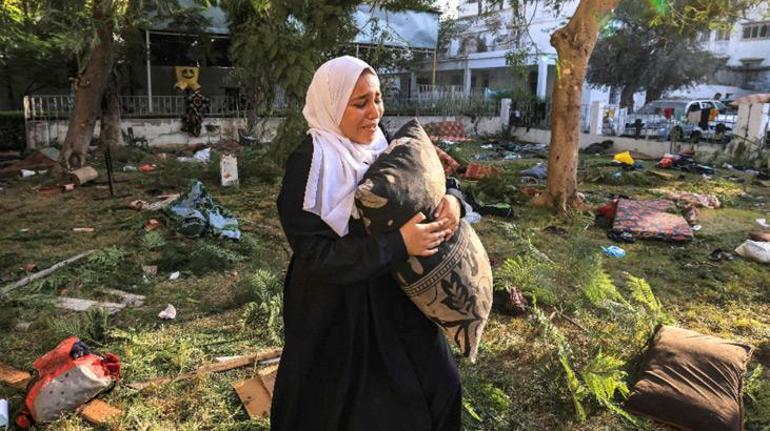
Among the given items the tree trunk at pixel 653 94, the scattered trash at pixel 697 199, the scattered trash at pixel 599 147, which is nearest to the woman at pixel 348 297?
the scattered trash at pixel 697 199

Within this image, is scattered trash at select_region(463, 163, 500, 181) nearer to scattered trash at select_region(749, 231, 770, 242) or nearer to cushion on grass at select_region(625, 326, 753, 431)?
scattered trash at select_region(749, 231, 770, 242)

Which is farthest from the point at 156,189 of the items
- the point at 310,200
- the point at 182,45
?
the point at 182,45

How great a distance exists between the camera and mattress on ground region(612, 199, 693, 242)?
5941 millimetres

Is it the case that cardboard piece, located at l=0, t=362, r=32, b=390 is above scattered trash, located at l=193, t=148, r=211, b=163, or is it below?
below

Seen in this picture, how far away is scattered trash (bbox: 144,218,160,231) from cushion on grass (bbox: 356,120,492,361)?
4824mm

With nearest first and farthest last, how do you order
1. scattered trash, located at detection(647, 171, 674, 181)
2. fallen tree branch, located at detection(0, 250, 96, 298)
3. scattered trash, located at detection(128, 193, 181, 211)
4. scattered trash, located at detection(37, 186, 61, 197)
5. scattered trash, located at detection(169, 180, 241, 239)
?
1. fallen tree branch, located at detection(0, 250, 96, 298)
2. scattered trash, located at detection(169, 180, 241, 239)
3. scattered trash, located at detection(128, 193, 181, 211)
4. scattered trash, located at detection(37, 186, 61, 197)
5. scattered trash, located at detection(647, 171, 674, 181)

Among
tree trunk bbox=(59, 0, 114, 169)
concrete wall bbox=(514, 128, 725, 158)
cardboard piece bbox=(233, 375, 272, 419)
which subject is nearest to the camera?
cardboard piece bbox=(233, 375, 272, 419)

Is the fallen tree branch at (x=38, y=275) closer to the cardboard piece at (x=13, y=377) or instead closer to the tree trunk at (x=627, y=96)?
the cardboard piece at (x=13, y=377)

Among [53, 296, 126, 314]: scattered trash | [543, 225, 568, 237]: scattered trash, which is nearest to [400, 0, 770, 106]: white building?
[543, 225, 568, 237]: scattered trash

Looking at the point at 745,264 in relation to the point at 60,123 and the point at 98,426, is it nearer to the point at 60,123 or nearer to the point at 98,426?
the point at 98,426

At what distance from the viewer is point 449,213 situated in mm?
1588

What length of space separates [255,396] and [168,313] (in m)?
1.38

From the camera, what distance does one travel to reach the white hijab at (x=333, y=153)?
1.48m

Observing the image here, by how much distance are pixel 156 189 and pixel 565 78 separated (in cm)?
576
